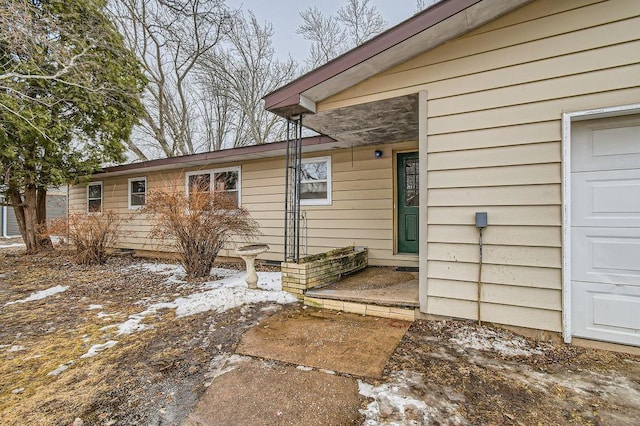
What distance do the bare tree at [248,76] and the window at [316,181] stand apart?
30.9 ft

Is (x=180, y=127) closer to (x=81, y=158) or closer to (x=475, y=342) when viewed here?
(x=81, y=158)

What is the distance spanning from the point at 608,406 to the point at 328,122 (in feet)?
13.0

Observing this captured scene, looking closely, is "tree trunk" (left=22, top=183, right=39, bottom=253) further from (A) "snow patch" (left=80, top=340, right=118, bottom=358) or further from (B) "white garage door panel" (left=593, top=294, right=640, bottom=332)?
(B) "white garage door panel" (left=593, top=294, right=640, bottom=332)

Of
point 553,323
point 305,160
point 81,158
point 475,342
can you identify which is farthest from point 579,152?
point 81,158

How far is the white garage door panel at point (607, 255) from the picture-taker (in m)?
2.55

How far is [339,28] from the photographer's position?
14.6 meters

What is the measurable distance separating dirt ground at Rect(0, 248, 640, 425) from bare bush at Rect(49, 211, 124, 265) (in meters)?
3.92

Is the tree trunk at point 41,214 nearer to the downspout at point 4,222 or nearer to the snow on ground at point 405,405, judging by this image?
the downspout at point 4,222

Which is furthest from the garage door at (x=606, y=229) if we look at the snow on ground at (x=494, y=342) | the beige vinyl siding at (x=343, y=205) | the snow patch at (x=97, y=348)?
the snow patch at (x=97, y=348)

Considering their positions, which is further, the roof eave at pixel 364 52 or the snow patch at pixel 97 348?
the roof eave at pixel 364 52

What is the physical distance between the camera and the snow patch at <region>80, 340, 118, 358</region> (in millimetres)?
2752

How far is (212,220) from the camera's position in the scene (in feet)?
17.4

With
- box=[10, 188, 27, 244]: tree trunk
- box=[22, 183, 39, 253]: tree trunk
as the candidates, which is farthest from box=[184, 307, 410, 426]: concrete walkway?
box=[10, 188, 27, 244]: tree trunk

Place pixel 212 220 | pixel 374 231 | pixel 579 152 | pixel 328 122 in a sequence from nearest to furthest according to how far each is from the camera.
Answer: pixel 579 152
pixel 328 122
pixel 212 220
pixel 374 231
